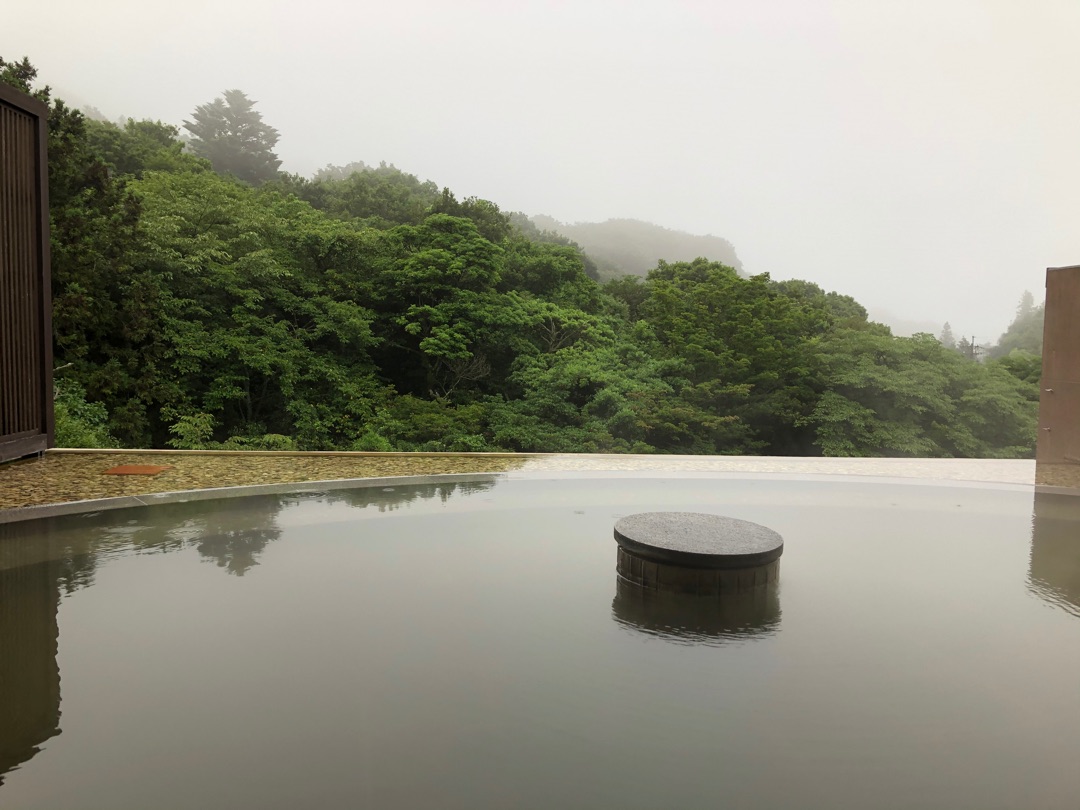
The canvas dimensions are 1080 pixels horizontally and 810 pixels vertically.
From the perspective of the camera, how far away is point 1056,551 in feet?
15.4

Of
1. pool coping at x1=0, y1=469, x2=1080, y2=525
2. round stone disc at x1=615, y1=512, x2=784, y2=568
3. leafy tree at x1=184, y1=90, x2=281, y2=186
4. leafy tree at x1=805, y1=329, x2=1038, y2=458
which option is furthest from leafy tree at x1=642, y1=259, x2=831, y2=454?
leafy tree at x1=184, y1=90, x2=281, y2=186

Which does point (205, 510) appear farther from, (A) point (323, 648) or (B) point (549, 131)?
(B) point (549, 131)

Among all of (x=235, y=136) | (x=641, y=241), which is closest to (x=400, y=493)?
(x=235, y=136)

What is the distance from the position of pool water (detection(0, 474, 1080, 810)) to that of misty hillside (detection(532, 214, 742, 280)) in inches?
1147

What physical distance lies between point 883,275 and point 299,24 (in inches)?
1056

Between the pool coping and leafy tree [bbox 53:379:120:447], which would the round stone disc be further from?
leafy tree [bbox 53:379:120:447]

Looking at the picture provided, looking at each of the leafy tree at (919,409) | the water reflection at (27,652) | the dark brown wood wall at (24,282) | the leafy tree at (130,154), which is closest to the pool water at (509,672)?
the water reflection at (27,652)

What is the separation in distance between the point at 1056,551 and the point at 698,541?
2.64 meters

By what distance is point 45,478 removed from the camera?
609 centimetres

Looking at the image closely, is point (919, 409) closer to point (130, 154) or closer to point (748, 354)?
point (748, 354)

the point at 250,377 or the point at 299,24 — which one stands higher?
the point at 299,24

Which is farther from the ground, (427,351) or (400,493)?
(427,351)

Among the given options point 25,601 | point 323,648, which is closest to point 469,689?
point 323,648

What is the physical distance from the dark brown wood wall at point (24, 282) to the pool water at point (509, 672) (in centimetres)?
264
